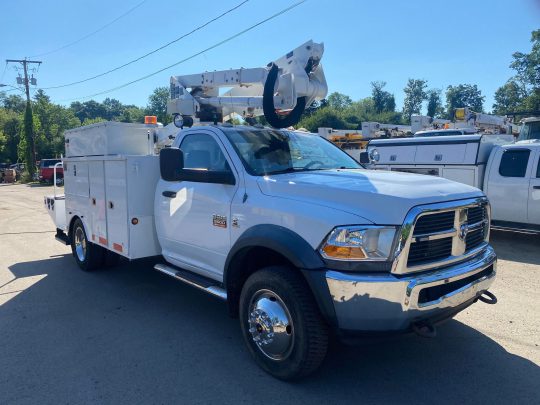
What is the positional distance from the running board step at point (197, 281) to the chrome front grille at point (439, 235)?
1.71 metres

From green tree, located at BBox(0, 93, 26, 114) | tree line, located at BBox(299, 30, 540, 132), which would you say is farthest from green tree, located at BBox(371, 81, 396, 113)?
green tree, located at BBox(0, 93, 26, 114)

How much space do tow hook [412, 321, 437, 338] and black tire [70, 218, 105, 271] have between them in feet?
16.4

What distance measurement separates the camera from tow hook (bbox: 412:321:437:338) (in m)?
2.96

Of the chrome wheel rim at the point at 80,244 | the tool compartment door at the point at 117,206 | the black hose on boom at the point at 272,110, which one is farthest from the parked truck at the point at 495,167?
the chrome wheel rim at the point at 80,244

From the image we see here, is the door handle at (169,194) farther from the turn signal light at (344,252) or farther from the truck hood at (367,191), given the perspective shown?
the turn signal light at (344,252)

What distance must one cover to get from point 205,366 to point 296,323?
3.31 feet

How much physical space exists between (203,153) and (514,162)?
670 cm

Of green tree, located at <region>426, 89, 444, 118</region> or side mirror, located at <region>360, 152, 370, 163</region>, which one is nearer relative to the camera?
side mirror, located at <region>360, 152, 370, 163</region>

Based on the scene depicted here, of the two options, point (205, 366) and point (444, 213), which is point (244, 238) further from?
point (444, 213)

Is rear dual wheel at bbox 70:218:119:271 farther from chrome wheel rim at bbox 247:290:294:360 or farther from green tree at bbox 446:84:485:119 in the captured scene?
green tree at bbox 446:84:485:119

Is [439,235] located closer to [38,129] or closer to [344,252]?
[344,252]

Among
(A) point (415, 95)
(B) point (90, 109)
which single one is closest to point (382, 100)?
(A) point (415, 95)

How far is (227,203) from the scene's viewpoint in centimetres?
397

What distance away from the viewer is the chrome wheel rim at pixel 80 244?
673 cm
